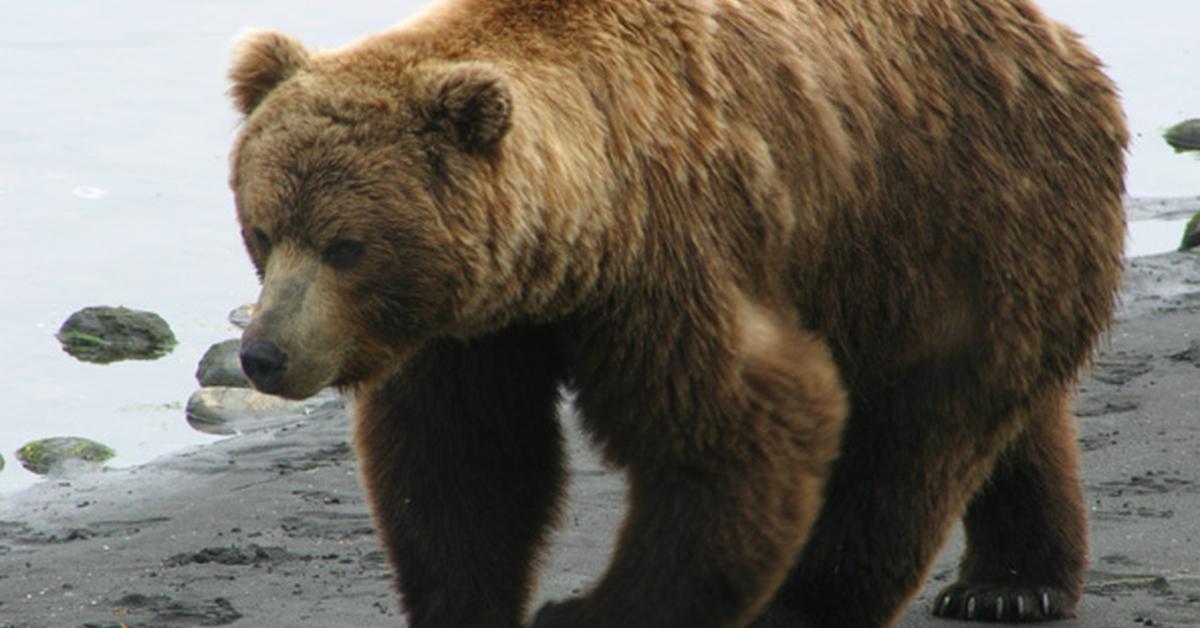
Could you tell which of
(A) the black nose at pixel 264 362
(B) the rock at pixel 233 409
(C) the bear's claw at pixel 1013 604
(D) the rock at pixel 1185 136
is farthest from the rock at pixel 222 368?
(D) the rock at pixel 1185 136

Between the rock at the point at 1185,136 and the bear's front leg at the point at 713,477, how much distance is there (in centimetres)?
1049

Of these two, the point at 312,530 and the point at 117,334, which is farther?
the point at 117,334

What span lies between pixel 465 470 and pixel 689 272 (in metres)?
0.79

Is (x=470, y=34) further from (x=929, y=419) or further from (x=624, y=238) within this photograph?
(x=929, y=419)

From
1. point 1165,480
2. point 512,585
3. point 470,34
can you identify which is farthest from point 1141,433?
point 470,34

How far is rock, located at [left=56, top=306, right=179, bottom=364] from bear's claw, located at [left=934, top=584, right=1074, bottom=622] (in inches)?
211

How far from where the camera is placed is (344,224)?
4.90 metres

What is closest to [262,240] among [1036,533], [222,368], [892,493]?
[892,493]

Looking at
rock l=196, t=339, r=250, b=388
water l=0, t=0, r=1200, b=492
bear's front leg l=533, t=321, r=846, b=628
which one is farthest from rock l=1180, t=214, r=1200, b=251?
bear's front leg l=533, t=321, r=846, b=628

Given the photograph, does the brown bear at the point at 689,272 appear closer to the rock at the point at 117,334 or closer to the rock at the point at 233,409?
the rock at the point at 233,409

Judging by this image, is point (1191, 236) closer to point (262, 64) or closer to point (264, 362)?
point (262, 64)

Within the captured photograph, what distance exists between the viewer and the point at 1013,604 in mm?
6617

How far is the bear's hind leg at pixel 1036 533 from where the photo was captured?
6598 mm

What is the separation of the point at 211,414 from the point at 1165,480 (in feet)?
13.2
